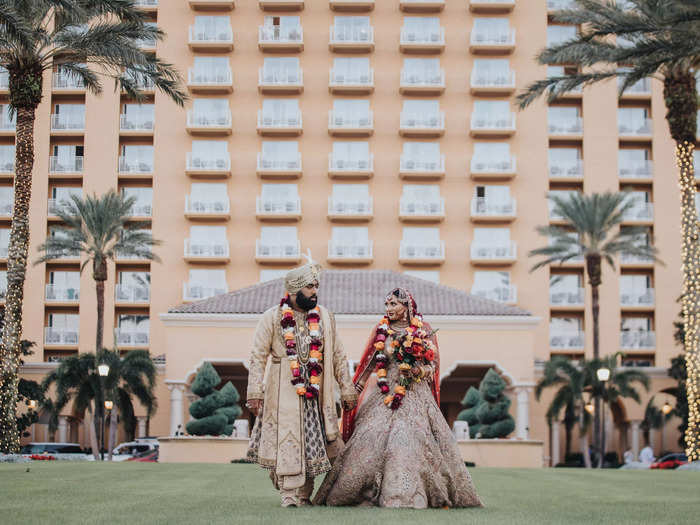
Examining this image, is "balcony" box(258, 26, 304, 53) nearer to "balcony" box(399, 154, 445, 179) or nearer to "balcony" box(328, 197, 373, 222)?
"balcony" box(399, 154, 445, 179)

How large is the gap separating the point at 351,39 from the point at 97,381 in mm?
28102

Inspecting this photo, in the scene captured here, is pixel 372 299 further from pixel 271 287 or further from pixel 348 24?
pixel 348 24

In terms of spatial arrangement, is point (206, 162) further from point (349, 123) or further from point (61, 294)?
point (61, 294)

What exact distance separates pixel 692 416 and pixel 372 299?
56.6 ft

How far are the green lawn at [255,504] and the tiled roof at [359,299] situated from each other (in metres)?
26.9

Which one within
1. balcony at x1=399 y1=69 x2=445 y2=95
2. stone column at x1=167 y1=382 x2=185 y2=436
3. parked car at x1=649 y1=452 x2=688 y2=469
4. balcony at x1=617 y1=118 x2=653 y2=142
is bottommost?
parked car at x1=649 y1=452 x2=688 y2=469

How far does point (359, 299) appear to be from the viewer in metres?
43.2

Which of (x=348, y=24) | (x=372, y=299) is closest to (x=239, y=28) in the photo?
(x=348, y=24)

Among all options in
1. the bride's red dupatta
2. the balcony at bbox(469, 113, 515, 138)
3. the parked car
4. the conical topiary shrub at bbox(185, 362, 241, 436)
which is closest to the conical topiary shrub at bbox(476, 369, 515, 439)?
the conical topiary shrub at bbox(185, 362, 241, 436)

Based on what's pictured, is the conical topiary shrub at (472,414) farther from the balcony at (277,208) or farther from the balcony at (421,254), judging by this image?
the balcony at (277,208)

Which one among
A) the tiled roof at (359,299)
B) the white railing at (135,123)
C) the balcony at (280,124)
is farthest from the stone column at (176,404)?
the white railing at (135,123)

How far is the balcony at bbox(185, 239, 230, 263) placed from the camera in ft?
188

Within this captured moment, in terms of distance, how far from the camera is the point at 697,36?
2478cm

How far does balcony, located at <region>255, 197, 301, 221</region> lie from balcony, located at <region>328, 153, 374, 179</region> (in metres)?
2.76
